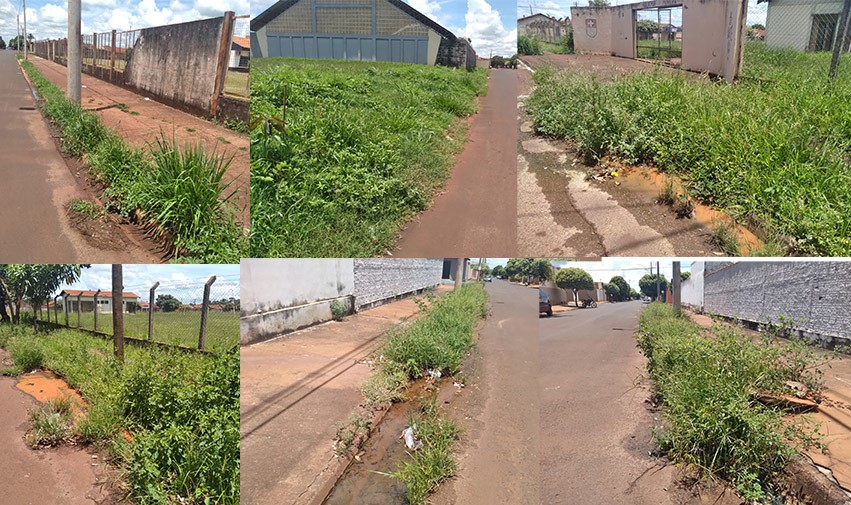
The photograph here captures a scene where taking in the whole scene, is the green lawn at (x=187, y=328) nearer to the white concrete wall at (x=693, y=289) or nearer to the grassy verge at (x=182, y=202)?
A: the grassy verge at (x=182, y=202)

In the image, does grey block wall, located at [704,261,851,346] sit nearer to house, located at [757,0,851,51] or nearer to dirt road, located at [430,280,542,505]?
dirt road, located at [430,280,542,505]

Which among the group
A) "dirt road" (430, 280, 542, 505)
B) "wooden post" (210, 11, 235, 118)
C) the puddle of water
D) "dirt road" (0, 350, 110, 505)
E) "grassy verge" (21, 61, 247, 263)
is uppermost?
"wooden post" (210, 11, 235, 118)

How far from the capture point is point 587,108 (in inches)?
277

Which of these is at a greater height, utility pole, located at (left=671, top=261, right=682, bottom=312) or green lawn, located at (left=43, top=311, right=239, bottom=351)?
utility pole, located at (left=671, top=261, right=682, bottom=312)

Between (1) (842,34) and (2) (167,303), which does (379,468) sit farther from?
(1) (842,34)

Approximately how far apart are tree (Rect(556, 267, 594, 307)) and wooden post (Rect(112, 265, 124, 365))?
4072 millimetres

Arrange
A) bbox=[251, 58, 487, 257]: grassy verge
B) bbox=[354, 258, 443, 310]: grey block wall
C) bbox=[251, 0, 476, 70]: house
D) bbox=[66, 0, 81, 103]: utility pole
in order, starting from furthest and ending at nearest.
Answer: bbox=[251, 0, 476, 70]: house, bbox=[66, 0, 81, 103]: utility pole, bbox=[354, 258, 443, 310]: grey block wall, bbox=[251, 58, 487, 257]: grassy verge

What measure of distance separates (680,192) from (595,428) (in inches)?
95.7

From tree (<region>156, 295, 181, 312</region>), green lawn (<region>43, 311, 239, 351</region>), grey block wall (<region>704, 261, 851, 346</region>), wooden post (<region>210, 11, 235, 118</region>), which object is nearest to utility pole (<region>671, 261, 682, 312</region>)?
grey block wall (<region>704, 261, 851, 346</region>)

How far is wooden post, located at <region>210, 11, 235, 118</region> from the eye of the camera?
9.41 meters

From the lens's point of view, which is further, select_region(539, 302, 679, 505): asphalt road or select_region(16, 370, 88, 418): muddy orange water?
select_region(16, 370, 88, 418): muddy orange water

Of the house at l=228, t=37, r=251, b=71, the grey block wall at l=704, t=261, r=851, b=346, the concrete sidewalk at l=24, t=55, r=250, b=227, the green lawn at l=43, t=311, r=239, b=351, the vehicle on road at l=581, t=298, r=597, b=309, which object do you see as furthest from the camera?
the house at l=228, t=37, r=251, b=71

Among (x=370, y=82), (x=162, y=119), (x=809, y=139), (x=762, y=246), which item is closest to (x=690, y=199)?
(x=762, y=246)

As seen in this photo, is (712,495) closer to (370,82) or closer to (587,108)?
(587,108)
